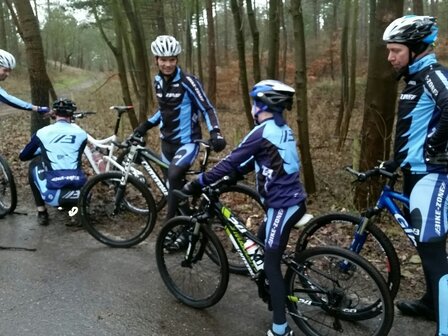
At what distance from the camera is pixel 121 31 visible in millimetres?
11852

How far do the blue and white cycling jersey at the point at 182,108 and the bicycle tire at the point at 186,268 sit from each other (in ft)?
4.64

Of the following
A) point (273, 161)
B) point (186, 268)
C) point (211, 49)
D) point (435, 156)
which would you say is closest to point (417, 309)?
point (435, 156)

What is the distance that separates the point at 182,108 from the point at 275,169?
7.31ft

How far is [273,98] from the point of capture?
11.3 ft

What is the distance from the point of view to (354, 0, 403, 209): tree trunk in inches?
210

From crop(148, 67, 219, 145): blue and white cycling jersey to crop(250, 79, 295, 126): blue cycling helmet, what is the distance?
1.71 meters

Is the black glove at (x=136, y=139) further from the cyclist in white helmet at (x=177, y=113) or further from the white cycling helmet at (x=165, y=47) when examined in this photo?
the white cycling helmet at (x=165, y=47)

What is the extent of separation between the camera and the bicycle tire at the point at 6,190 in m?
6.42

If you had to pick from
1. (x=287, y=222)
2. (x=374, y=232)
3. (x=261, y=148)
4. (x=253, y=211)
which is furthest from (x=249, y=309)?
(x=253, y=211)

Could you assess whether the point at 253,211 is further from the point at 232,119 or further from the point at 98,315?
the point at 232,119

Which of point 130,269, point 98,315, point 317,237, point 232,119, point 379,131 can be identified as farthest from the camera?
point 232,119

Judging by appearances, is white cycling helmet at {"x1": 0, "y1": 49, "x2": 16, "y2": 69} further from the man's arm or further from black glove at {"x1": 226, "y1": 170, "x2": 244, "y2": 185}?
black glove at {"x1": 226, "y1": 170, "x2": 244, "y2": 185}

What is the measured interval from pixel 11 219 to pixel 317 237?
445cm

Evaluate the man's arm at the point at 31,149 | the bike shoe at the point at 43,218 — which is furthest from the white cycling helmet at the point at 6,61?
the bike shoe at the point at 43,218
